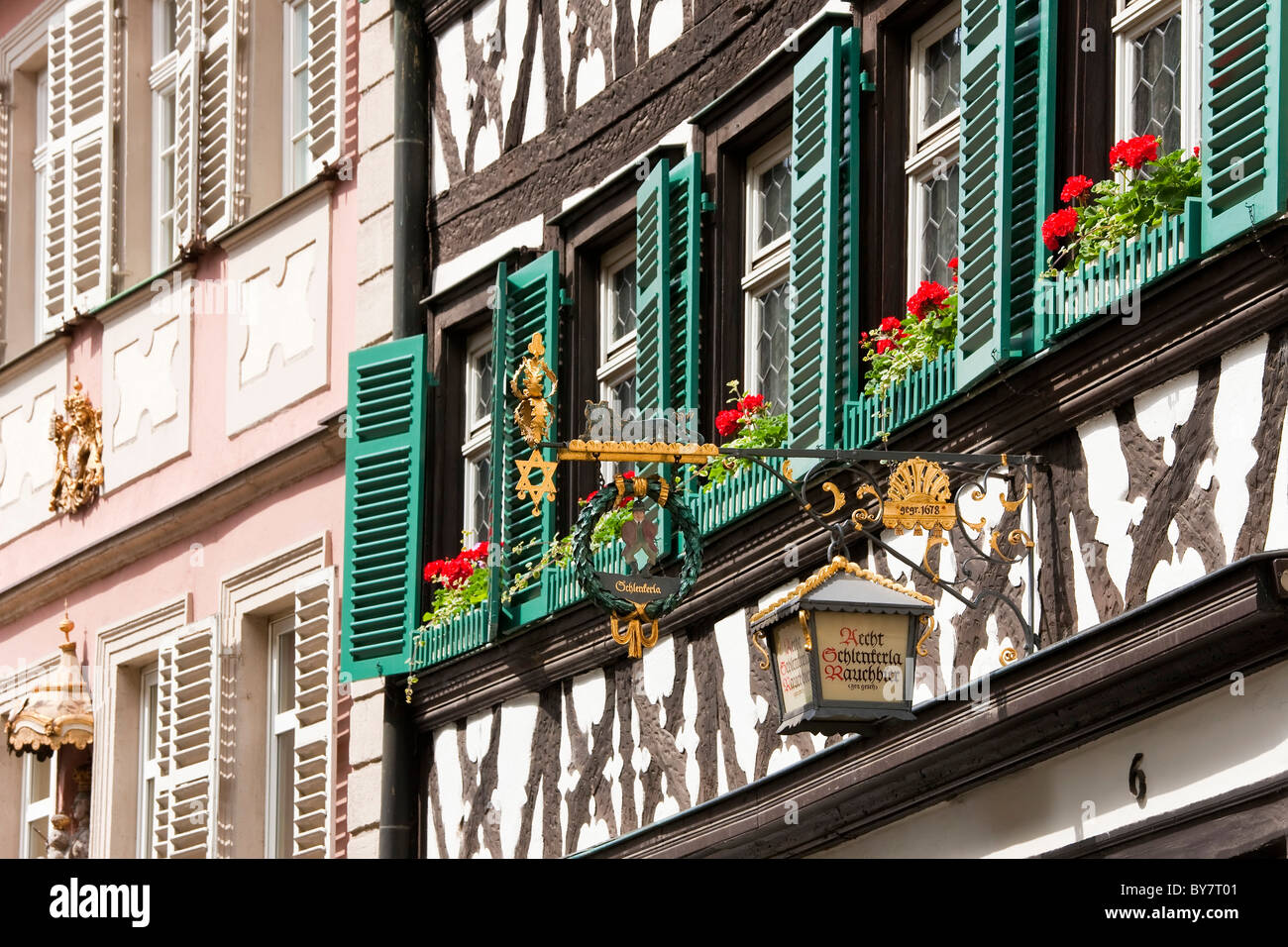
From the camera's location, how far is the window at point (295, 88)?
16.5 meters

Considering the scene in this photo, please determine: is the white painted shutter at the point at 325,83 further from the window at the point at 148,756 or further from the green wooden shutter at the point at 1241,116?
the green wooden shutter at the point at 1241,116

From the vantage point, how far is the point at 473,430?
14.1m

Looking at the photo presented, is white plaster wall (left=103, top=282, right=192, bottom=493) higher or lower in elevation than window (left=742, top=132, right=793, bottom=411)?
higher

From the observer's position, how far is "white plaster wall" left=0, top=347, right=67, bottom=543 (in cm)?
1853

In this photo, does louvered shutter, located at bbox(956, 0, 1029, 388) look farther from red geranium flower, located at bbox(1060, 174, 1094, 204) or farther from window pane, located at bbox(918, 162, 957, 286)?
window pane, located at bbox(918, 162, 957, 286)

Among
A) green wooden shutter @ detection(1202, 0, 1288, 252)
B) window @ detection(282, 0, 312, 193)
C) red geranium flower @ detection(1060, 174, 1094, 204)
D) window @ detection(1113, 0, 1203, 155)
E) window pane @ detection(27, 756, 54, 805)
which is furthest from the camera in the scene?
window pane @ detection(27, 756, 54, 805)

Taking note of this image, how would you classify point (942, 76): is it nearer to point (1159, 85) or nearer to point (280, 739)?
point (1159, 85)

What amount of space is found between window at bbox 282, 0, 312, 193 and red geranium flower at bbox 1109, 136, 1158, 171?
8245 millimetres

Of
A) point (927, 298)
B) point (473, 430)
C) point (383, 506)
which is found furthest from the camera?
point (383, 506)

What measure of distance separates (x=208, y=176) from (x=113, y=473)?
6.12 feet

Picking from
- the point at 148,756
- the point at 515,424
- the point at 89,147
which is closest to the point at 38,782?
the point at 148,756

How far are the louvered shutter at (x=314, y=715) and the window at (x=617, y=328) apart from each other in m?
2.57

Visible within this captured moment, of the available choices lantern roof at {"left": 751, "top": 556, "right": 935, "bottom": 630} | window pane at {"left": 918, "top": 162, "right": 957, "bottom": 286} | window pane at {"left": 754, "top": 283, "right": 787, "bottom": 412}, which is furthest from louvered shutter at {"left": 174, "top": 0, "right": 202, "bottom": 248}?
lantern roof at {"left": 751, "top": 556, "right": 935, "bottom": 630}

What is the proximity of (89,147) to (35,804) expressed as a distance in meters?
3.84
